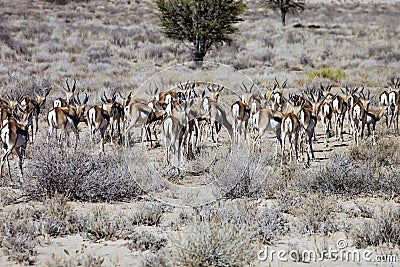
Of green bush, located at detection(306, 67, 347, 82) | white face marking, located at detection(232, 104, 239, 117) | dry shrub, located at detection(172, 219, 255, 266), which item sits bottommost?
green bush, located at detection(306, 67, 347, 82)

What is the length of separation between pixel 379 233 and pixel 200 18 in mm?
21314

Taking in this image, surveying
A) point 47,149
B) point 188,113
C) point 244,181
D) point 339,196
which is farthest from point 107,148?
point 339,196

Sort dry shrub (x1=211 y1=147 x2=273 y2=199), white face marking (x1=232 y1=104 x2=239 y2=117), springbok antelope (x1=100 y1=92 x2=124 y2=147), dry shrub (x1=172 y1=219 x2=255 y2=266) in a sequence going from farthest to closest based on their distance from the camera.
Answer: springbok antelope (x1=100 y1=92 x2=124 y2=147) < white face marking (x1=232 y1=104 x2=239 y2=117) < dry shrub (x1=211 y1=147 x2=273 y2=199) < dry shrub (x1=172 y1=219 x2=255 y2=266)

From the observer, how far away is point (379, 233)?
695 centimetres

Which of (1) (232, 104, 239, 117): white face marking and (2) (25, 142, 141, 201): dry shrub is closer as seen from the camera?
(2) (25, 142, 141, 201): dry shrub

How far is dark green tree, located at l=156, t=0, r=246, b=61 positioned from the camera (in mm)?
26719

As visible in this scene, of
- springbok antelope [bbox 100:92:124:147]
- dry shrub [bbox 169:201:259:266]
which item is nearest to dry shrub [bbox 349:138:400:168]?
dry shrub [bbox 169:201:259:266]

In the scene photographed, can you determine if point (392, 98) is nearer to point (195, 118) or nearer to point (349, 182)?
point (195, 118)

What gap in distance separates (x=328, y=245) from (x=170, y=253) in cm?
202

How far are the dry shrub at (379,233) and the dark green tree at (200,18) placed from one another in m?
20.2

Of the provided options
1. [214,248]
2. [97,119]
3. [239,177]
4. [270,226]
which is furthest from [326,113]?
[214,248]

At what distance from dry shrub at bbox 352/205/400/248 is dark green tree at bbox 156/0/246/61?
20.2m

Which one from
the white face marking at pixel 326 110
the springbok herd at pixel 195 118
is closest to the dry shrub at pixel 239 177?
the springbok herd at pixel 195 118

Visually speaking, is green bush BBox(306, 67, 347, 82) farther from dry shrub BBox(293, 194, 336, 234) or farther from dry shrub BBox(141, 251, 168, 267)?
dry shrub BBox(141, 251, 168, 267)
